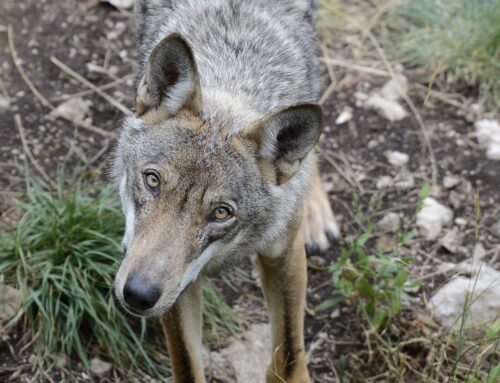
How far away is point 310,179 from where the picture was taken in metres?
4.75

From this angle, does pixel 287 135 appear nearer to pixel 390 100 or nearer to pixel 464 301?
pixel 464 301

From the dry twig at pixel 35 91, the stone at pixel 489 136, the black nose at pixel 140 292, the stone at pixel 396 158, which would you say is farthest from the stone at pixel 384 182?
the black nose at pixel 140 292

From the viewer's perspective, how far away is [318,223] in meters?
5.92

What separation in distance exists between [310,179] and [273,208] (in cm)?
65

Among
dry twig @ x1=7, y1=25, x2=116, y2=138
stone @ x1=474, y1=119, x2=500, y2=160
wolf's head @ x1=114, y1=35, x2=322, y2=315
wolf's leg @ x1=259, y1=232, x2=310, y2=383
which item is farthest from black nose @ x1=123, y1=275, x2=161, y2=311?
stone @ x1=474, y1=119, x2=500, y2=160

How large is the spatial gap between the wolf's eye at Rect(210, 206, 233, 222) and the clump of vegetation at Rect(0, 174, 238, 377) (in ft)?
4.64

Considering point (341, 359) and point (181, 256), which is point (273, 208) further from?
point (341, 359)

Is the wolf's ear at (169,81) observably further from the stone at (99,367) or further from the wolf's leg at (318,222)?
the wolf's leg at (318,222)

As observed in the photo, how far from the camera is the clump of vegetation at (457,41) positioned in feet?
23.0

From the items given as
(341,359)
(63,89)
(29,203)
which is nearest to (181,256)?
(341,359)

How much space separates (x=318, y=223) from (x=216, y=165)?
223 centimetres

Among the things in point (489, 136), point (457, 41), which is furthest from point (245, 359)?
point (457, 41)

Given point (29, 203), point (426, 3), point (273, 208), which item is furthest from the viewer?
point (426, 3)

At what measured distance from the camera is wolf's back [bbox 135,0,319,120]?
4.36 meters
